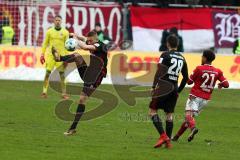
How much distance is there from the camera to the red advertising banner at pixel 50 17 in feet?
105

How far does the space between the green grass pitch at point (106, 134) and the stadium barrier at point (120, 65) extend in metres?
4.77

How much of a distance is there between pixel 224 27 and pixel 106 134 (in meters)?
17.4

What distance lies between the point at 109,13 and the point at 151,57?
17.2 feet

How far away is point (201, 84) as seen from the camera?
51.4ft

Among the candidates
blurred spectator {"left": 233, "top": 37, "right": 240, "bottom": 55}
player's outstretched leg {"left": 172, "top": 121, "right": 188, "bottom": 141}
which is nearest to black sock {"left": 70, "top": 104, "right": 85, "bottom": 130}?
player's outstretched leg {"left": 172, "top": 121, "right": 188, "bottom": 141}

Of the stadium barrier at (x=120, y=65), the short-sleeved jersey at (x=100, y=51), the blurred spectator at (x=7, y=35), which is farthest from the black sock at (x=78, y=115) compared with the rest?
the blurred spectator at (x=7, y=35)

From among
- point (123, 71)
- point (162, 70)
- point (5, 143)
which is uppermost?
point (162, 70)

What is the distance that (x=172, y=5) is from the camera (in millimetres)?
33562

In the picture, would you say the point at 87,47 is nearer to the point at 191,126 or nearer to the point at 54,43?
the point at 191,126

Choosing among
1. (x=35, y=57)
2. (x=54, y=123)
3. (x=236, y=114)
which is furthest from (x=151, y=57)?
(x=54, y=123)

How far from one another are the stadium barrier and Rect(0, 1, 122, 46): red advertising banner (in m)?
2.05

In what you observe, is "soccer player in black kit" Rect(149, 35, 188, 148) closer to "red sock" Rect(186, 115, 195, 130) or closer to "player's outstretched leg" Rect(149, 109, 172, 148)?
"player's outstretched leg" Rect(149, 109, 172, 148)

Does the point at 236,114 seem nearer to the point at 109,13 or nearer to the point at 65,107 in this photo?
the point at 65,107

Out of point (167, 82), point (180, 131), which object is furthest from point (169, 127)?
point (167, 82)
